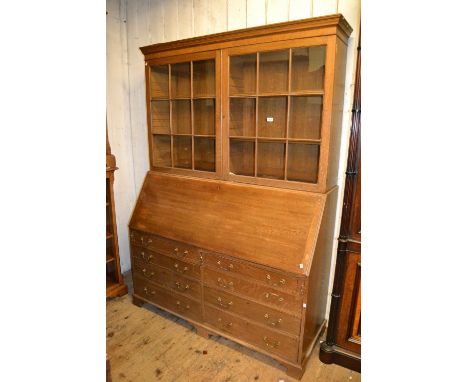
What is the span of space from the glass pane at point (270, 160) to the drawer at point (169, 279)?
86 centimetres

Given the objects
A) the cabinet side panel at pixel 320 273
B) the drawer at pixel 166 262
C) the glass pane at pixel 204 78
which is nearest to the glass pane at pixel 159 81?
the glass pane at pixel 204 78

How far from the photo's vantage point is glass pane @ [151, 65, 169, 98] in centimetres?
221

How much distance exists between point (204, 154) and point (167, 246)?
0.69m

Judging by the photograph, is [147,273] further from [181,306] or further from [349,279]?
[349,279]

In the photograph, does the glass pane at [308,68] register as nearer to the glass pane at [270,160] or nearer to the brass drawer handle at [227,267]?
the glass pane at [270,160]

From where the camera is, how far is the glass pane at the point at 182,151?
223cm

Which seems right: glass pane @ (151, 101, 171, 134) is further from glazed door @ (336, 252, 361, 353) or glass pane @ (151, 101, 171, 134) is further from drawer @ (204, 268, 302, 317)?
glazed door @ (336, 252, 361, 353)

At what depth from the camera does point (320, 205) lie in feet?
5.48

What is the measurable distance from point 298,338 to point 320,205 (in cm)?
74

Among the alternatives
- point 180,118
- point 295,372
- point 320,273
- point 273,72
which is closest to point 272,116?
point 273,72

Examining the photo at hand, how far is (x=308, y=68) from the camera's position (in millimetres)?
1759

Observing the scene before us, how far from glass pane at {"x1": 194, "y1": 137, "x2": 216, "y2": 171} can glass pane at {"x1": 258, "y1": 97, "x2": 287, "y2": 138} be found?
0.37 metres

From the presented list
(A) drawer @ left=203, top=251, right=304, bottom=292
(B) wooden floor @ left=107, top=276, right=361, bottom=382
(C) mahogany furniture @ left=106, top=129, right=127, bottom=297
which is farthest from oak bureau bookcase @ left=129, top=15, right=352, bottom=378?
(C) mahogany furniture @ left=106, top=129, right=127, bottom=297
